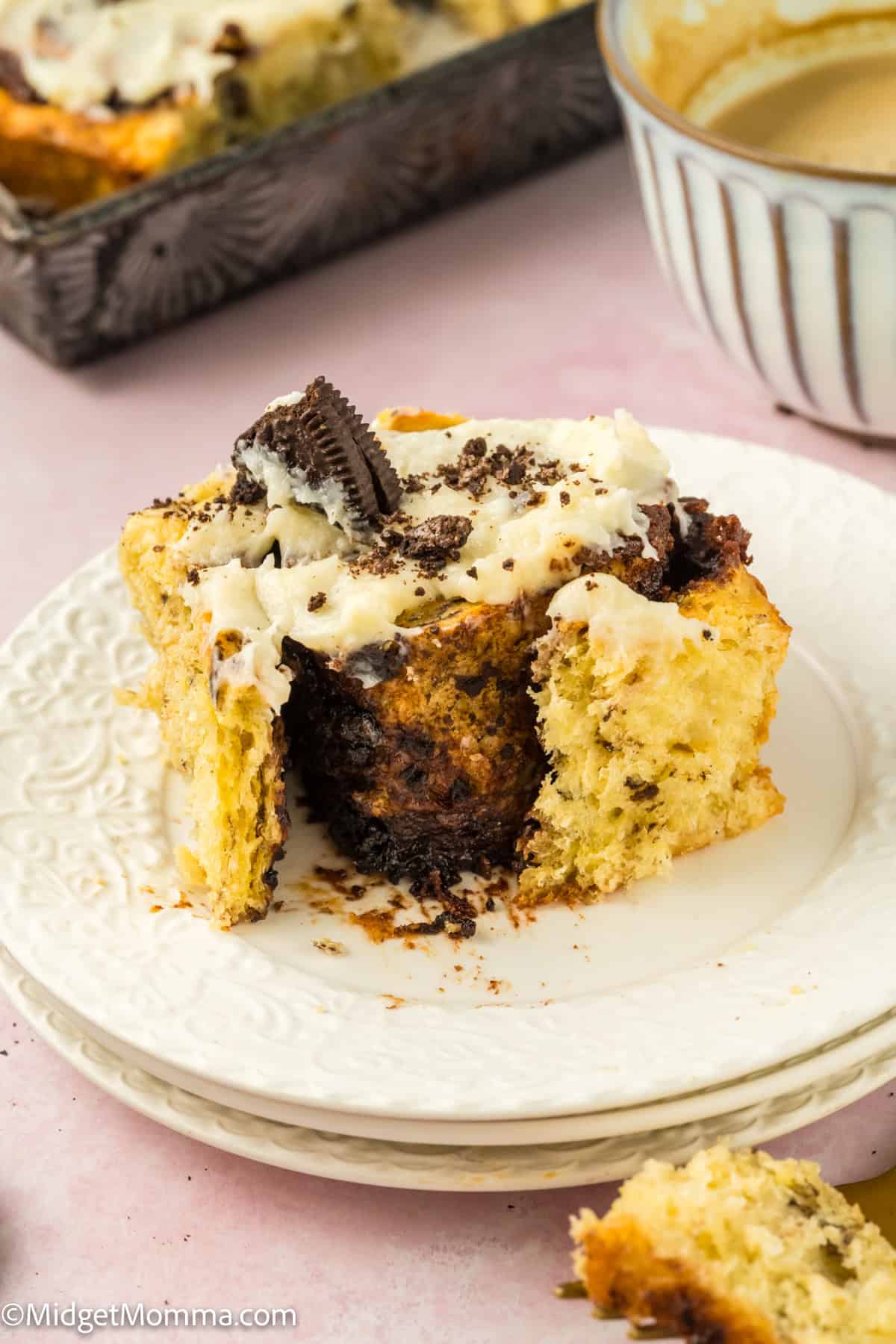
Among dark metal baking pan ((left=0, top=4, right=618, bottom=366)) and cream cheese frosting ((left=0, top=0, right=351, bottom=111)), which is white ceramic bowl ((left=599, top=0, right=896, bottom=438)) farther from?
cream cheese frosting ((left=0, top=0, right=351, bottom=111))

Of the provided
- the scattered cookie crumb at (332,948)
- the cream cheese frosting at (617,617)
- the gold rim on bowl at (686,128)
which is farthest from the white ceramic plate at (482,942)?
the gold rim on bowl at (686,128)

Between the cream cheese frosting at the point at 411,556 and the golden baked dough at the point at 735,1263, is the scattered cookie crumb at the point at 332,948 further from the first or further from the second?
the golden baked dough at the point at 735,1263

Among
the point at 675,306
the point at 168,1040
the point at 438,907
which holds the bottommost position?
the point at 675,306

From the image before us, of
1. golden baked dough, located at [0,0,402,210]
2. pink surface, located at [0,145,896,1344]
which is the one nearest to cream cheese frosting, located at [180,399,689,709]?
pink surface, located at [0,145,896,1344]

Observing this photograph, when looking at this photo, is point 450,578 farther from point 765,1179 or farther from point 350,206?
point 350,206

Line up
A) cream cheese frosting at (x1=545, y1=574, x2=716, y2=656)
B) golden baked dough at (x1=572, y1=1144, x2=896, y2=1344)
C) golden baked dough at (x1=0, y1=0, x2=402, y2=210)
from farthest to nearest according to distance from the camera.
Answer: golden baked dough at (x1=0, y1=0, x2=402, y2=210)
cream cheese frosting at (x1=545, y1=574, x2=716, y2=656)
golden baked dough at (x1=572, y1=1144, x2=896, y2=1344)

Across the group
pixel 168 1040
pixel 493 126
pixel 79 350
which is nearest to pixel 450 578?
pixel 168 1040

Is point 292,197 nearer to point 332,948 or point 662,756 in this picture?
point 662,756
